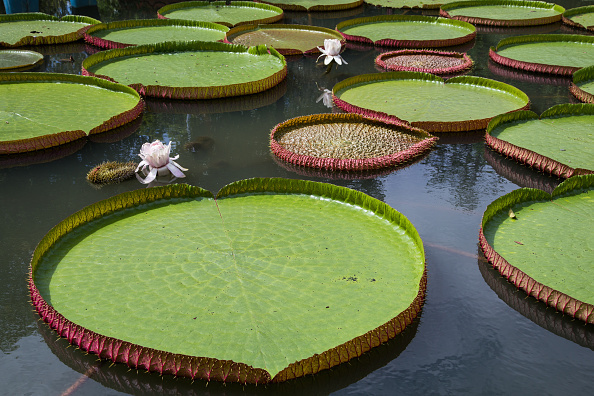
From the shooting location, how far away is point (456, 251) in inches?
120

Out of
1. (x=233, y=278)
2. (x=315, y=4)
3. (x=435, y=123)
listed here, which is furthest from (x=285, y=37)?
(x=233, y=278)

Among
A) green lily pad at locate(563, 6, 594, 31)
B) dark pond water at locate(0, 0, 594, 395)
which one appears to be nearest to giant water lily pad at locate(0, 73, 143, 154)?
dark pond water at locate(0, 0, 594, 395)

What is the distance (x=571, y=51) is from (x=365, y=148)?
163 inches

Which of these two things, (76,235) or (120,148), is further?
(120,148)

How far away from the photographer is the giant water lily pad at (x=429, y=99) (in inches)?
181

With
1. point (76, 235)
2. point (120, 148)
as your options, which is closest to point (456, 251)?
point (76, 235)

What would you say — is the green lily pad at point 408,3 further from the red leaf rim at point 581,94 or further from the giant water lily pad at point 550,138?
the giant water lily pad at point 550,138

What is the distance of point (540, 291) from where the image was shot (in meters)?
2.59

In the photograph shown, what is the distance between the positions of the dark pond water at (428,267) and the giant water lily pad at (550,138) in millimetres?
104

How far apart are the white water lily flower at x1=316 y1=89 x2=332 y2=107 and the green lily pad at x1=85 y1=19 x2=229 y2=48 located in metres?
2.32

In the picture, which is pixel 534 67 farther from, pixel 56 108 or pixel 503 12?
pixel 56 108

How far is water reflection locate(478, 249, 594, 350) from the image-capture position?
8.09ft

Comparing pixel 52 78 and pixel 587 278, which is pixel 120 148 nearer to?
pixel 52 78

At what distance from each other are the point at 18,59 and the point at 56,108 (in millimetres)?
2219
